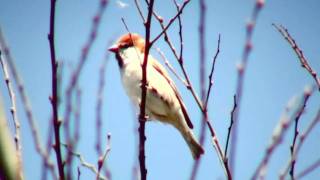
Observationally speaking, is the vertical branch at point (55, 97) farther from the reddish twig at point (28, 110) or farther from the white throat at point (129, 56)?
the white throat at point (129, 56)

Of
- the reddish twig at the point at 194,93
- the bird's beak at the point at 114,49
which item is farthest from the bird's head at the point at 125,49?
the reddish twig at the point at 194,93

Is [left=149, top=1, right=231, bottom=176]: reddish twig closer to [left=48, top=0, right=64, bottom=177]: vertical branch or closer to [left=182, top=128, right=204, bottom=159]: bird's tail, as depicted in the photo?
[left=48, top=0, right=64, bottom=177]: vertical branch

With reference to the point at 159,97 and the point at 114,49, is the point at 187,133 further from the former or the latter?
the point at 114,49

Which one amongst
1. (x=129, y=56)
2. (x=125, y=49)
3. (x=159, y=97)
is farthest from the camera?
(x=125, y=49)

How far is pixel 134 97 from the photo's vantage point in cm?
477

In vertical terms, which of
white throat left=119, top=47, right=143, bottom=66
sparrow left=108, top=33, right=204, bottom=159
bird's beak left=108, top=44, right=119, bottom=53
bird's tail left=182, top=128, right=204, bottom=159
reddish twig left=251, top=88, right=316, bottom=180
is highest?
bird's beak left=108, top=44, right=119, bottom=53

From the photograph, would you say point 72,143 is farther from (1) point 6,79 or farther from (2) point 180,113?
(2) point 180,113

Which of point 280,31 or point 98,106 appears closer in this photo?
point 98,106

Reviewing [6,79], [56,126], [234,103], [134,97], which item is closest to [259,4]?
[234,103]

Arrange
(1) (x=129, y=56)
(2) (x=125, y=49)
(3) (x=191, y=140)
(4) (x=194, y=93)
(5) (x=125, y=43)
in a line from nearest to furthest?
(4) (x=194, y=93)
(3) (x=191, y=140)
(1) (x=129, y=56)
(2) (x=125, y=49)
(5) (x=125, y=43)

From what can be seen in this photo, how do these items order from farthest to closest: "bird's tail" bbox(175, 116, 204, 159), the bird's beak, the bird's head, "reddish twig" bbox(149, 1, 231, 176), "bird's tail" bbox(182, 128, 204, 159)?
the bird's beak < the bird's head < "bird's tail" bbox(175, 116, 204, 159) < "bird's tail" bbox(182, 128, 204, 159) < "reddish twig" bbox(149, 1, 231, 176)

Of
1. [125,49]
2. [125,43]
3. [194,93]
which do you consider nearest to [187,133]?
[125,49]

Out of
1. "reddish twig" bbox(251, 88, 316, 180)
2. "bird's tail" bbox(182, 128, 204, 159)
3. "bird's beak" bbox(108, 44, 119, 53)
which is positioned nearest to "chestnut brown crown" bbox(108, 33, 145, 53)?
"bird's beak" bbox(108, 44, 119, 53)

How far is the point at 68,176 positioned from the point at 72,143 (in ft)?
1.48
